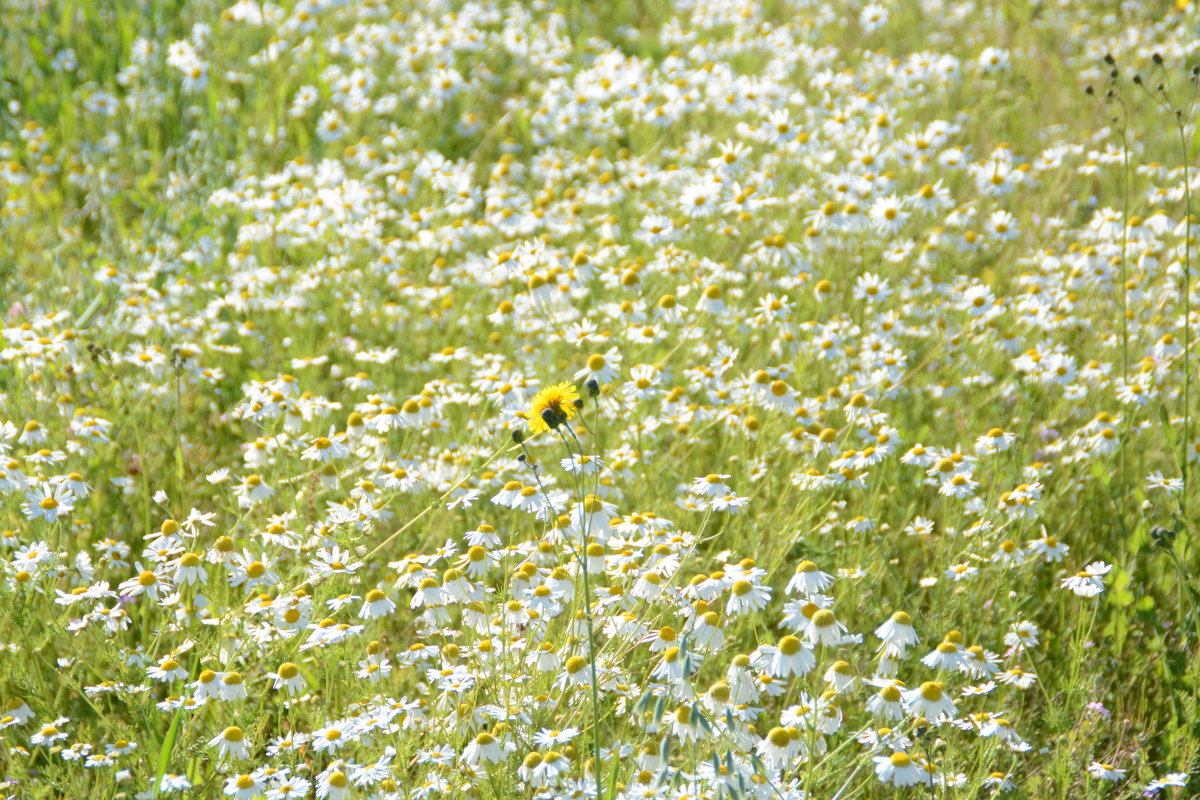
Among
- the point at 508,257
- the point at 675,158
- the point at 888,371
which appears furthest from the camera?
the point at 675,158

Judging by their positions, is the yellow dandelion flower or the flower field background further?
the yellow dandelion flower

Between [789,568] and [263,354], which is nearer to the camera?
[789,568]

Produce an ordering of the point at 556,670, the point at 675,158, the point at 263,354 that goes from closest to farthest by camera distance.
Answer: the point at 556,670 < the point at 263,354 < the point at 675,158

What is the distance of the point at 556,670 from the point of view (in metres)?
2.45

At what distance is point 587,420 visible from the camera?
3.98 metres

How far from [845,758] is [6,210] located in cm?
483

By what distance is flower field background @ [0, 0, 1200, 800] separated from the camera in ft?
8.09

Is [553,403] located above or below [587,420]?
above

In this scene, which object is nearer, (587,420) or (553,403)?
(553,403)

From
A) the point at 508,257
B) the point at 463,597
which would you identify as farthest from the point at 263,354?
the point at 463,597

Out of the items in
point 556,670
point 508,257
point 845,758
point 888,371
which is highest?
point 508,257

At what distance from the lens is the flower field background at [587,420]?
2.47m

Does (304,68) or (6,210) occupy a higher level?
(304,68)

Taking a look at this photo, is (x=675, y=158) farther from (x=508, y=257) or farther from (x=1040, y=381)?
(x=1040, y=381)
